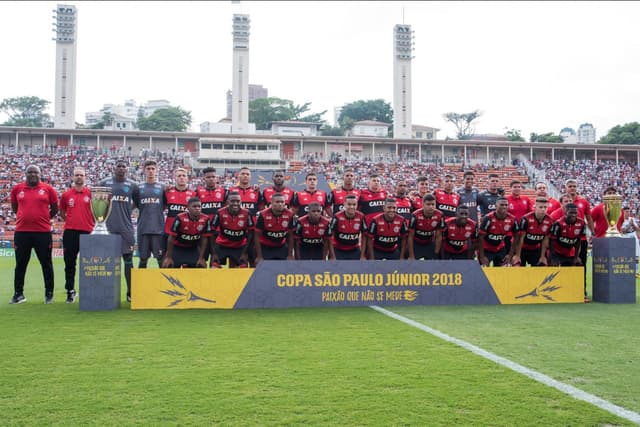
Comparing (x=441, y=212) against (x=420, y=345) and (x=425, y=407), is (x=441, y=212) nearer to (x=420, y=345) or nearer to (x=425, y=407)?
(x=420, y=345)

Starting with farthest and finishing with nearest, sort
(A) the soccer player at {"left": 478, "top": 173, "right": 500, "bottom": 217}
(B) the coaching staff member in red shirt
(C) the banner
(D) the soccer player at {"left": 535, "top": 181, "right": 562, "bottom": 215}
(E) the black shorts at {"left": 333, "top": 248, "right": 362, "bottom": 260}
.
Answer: (A) the soccer player at {"left": 478, "top": 173, "right": 500, "bottom": 217}
(D) the soccer player at {"left": 535, "top": 181, "right": 562, "bottom": 215}
(E) the black shorts at {"left": 333, "top": 248, "right": 362, "bottom": 260}
(B) the coaching staff member in red shirt
(C) the banner

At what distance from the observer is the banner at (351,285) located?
7.98 m

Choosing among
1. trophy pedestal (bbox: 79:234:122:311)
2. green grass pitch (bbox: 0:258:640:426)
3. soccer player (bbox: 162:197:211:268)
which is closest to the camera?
green grass pitch (bbox: 0:258:640:426)

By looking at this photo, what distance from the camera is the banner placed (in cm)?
798

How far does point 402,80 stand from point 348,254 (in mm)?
52656

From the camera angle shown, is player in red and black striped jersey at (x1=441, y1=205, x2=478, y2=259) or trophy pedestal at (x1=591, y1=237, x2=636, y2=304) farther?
player in red and black striped jersey at (x1=441, y1=205, x2=478, y2=259)

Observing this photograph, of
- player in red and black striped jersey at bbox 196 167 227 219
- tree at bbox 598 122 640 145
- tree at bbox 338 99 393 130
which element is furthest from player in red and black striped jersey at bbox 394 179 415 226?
tree at bbox 338 99 393 130

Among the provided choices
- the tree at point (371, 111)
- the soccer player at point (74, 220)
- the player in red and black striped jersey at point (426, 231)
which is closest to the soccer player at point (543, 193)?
the player in red and black striped jersey at point (426, 231)

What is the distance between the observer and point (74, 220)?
28.6 feet

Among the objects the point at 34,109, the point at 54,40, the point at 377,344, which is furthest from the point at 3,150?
the point at 377,344

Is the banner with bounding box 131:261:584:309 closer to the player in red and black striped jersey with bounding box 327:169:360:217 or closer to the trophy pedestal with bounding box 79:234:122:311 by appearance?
the trophy pedestal with bounding box 79:234:122:311

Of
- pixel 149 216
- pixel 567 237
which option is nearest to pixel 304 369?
pixel 149 216

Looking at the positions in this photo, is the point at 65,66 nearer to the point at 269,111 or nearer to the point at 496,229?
the point at 269,111

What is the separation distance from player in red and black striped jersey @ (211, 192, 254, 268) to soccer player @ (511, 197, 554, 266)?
14.5ft
